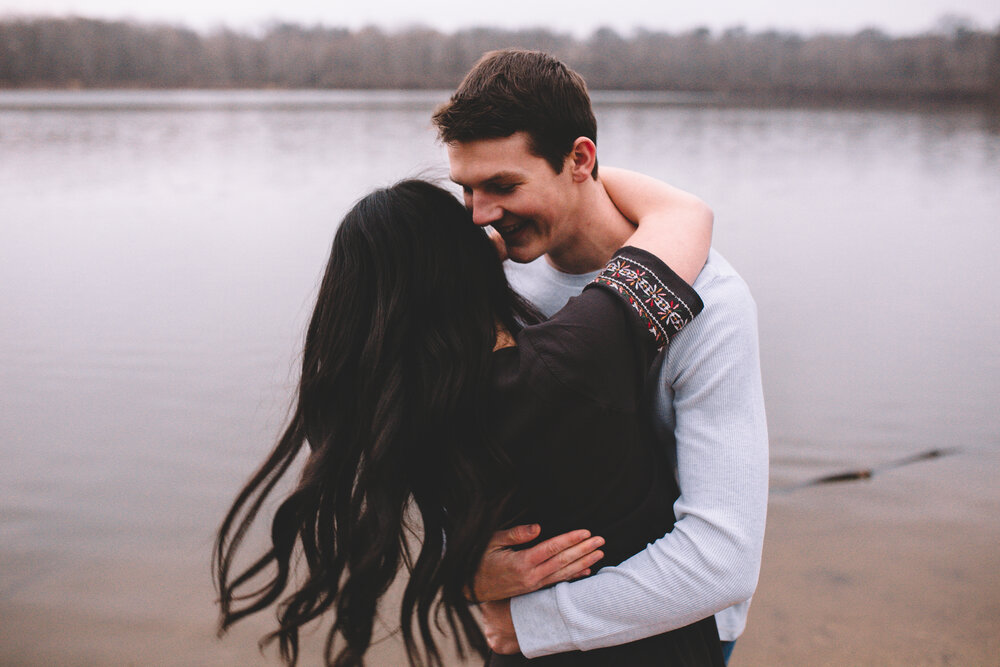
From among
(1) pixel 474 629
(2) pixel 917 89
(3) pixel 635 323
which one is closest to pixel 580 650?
(1) pixel 474 629

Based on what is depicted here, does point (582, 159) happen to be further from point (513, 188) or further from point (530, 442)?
point (530, 442)

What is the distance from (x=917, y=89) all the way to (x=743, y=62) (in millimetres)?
16401

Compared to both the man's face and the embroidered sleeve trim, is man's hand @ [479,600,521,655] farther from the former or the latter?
the man's face

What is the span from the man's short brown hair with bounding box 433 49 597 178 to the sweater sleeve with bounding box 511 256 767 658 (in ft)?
1.94

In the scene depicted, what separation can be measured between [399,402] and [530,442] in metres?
0.25

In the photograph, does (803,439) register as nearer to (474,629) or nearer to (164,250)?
(474,629)

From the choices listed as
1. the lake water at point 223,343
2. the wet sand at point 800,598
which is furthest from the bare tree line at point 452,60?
the wet sand at point 800,598

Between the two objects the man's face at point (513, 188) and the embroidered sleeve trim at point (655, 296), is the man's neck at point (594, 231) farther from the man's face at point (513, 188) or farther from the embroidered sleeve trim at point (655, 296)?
the embroidered sleeve trim at point (655, 296)

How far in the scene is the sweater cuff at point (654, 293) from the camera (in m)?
1.48

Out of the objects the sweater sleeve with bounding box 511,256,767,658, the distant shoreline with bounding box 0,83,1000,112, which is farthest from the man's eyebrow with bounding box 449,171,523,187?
the distant shoreline with bounding box 0,83,1000,112

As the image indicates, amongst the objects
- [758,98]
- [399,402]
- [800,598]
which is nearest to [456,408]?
[399,402]

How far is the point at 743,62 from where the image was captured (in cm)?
7706

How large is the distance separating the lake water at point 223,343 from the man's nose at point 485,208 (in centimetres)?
14

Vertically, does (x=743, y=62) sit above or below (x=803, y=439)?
above
